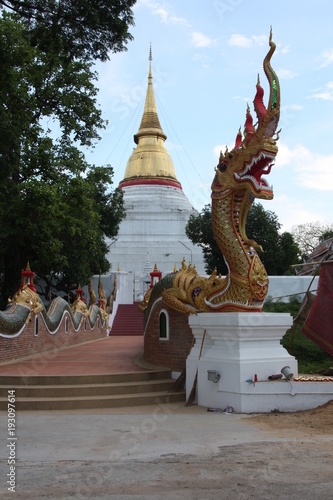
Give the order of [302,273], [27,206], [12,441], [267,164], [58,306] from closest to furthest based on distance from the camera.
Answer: [12,441] < [267,164] < [58,306] < [27,206] < [302,273]

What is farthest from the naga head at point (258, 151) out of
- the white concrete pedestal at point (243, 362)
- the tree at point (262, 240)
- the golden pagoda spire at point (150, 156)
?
the golden pagoda spire at point (150, 156)

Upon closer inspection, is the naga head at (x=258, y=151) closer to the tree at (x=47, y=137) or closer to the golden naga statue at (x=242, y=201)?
the golden naga statue at (x=242, y=201)

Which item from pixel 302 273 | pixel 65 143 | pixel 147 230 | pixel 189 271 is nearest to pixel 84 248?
pixel 65 143

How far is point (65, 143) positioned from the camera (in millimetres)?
20172

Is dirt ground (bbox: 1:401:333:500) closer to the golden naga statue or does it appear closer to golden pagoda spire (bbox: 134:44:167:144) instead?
the golden naga statue

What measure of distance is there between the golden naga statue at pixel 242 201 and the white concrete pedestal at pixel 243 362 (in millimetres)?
517

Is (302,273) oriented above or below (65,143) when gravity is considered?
below

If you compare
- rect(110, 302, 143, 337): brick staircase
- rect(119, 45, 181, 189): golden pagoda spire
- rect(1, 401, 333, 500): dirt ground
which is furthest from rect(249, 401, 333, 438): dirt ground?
rect(119, 45, 181, 189): golden pagoda spire

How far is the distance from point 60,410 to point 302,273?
16.1 metres

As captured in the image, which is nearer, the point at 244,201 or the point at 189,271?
the point at 244,201

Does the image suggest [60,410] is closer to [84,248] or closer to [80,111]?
[84,248]

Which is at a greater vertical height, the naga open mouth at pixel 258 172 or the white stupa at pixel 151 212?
the white stupa at pixel 151 212

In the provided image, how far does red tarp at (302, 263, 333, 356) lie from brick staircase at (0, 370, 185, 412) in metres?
2.81

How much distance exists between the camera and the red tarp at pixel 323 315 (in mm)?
9312
